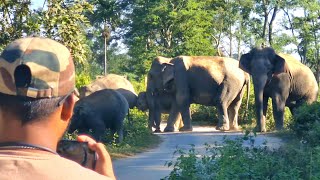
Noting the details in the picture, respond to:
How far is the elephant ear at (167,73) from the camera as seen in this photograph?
27.1m

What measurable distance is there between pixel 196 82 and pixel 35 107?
25285 mm

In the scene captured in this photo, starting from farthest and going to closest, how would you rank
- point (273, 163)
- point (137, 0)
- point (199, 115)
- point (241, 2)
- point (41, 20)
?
point (241, 2), point (137, 0), point (199, 115), point (41, 20), point (273, 163)

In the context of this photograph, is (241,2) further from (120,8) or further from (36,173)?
(36,173)

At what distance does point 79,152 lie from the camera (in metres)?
2.64

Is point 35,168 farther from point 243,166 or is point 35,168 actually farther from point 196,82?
point 196,82

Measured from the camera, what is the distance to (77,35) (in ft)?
45.6

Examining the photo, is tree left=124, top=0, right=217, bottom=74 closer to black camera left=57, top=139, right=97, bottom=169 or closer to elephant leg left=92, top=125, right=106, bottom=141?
elephant leg left=92, top=125, right=106, bottom=141

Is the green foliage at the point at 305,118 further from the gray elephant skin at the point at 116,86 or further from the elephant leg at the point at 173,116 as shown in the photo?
the gray elephant skin at the point at 116,86

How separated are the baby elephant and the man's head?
14526 mm

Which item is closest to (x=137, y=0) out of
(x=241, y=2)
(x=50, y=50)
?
(x=241, y=2)

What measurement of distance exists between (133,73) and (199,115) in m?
18.9

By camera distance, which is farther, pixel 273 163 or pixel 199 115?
pixel 199 115

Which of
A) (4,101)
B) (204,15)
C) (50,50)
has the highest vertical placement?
(204,15)

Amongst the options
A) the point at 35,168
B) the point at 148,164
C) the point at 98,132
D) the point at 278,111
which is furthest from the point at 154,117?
the point at 35,168
